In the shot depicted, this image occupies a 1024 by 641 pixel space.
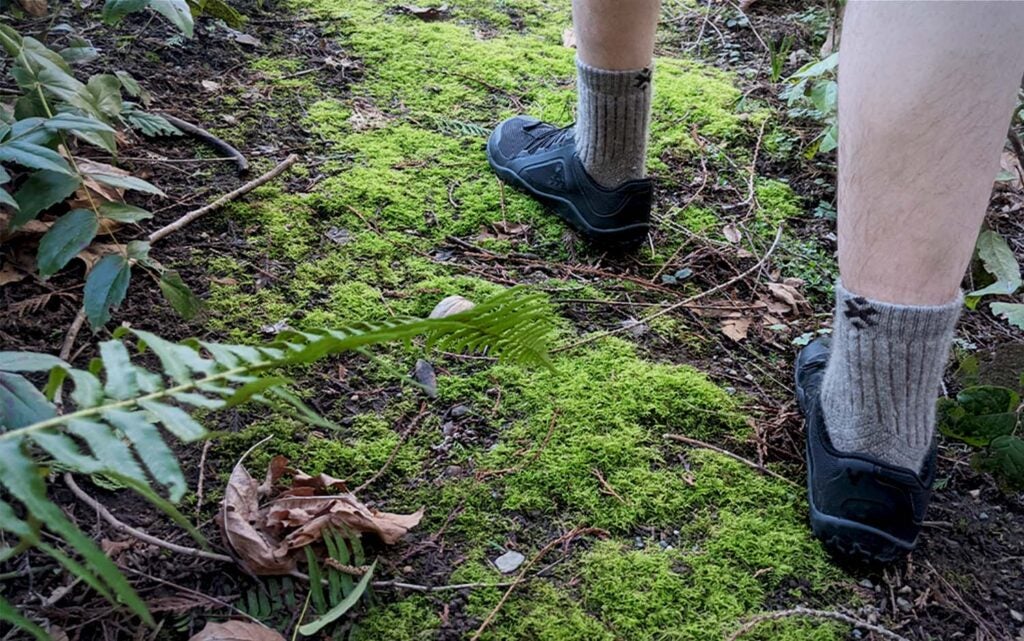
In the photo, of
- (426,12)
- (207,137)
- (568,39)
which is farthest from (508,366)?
(426,12)

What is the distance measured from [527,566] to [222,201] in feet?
3.81

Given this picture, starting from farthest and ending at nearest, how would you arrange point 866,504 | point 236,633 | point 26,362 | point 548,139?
point 548,139, point 866,504, point 236,633, point 26,362

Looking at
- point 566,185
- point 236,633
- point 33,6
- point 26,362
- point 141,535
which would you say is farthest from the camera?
point 566,185

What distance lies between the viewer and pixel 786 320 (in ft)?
5.99

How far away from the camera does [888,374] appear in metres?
1.25

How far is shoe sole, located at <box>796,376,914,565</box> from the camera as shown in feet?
4.12

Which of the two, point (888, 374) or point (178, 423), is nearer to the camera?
point (178, 423)

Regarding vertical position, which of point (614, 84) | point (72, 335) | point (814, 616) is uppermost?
point (614, 84)

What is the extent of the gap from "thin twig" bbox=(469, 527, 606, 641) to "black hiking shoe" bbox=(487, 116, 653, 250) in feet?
2.84

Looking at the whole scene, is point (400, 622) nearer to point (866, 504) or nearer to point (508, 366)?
point (508, 366)

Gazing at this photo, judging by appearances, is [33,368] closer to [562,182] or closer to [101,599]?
[101,599]

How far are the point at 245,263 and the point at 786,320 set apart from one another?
119 cm

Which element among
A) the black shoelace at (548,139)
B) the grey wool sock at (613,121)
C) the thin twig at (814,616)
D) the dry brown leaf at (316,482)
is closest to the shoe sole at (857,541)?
the thin twig at (814,616)

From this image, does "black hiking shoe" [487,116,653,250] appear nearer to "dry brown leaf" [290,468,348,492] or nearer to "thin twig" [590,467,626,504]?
"thin twig" [590,467,626,504]
